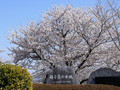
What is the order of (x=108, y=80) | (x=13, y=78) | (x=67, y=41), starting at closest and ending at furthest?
(x=13, y=78), (x=108, y=80), (x=67, y=41)

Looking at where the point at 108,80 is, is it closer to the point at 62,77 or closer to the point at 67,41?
the point at 62,77

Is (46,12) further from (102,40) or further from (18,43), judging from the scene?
(102,40)

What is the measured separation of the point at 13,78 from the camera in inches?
255

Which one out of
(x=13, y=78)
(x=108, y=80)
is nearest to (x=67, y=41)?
(x=108, y=80)

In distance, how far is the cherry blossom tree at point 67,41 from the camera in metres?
16.3

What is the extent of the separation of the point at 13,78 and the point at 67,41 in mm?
11471

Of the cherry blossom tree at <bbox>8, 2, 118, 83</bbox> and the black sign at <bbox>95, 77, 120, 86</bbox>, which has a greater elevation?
the cherry blossom tree at <bbox>8, 2, 118, 83</bbox>

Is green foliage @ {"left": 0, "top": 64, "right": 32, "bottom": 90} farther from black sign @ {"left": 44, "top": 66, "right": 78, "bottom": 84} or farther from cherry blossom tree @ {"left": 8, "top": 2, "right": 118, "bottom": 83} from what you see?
cherry blossom tree @ {"left": 8, "top": 2, "right": 118, "bottom": 83}

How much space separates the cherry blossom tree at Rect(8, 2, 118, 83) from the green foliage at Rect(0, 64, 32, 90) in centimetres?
965

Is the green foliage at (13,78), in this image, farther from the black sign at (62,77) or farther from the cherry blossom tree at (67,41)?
the cherry blossom tree at (67,41)

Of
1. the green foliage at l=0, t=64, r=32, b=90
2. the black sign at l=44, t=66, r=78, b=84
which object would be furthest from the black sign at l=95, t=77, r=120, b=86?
the green foliage at l=0, t=64, r=32, b=90

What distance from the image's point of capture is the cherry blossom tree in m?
16.3

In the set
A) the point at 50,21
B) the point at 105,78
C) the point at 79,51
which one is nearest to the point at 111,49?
the point at 79,51

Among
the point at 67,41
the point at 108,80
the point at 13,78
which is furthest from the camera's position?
the point at 67,41
